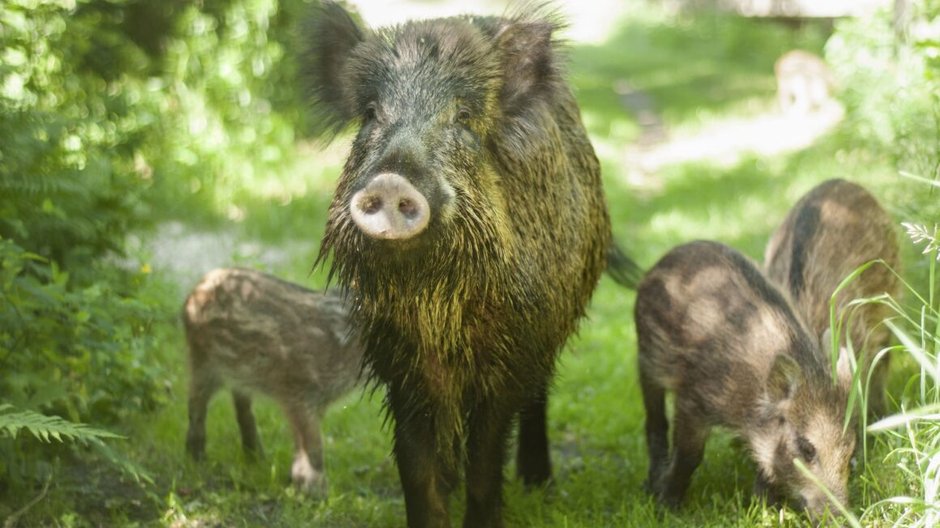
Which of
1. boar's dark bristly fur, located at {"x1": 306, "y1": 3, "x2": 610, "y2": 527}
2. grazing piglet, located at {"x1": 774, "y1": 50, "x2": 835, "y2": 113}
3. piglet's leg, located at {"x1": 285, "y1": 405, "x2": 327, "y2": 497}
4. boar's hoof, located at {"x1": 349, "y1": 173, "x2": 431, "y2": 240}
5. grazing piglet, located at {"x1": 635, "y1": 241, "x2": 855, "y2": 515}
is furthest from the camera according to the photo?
grazing piglet, located at {"x1": 774, "y1": 50, "x2": 835, "y2": 113}

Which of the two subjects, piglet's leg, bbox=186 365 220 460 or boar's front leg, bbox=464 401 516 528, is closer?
boar's front leg, bbox=464 401 516 528

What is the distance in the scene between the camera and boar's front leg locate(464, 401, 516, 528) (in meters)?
4.69

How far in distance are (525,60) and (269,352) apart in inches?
78.5

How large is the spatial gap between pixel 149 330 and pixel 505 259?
2.70 m

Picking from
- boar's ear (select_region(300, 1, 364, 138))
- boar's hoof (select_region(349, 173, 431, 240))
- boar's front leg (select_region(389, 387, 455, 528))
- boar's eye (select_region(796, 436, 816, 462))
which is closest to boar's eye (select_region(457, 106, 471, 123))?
boar's ear (select_region(300, 1, 364, 138))

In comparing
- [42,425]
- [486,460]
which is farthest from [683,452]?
[42,425]

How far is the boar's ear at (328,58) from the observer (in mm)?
4676

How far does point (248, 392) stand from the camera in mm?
5664

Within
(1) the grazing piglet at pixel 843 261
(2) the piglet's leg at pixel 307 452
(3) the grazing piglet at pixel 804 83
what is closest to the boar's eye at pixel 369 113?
(2) the piglet's leg at pixel 307 452

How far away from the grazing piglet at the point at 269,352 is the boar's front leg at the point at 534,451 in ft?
2.90

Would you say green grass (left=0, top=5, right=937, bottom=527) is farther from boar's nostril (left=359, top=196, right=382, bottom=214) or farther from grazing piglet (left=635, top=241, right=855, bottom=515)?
boar's nostril (left=359, top=196, right=382, bottom=214)

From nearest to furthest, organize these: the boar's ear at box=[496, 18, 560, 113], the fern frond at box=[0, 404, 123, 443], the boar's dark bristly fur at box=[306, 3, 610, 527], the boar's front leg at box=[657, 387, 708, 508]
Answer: the boar's dark bristly fur at box=[306, 3, 610, 527]
the fern frond at box=[0, 404, 123, 443]
the boar's ear at box=[496, 18, 560, 113]
the boar's front leg at box=[657, 387, 708, 508]

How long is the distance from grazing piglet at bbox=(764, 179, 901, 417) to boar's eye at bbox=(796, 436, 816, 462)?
0.89 m

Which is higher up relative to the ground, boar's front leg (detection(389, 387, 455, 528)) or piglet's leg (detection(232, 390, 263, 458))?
boar's front leg (detection(389, 387, 455, 528))
